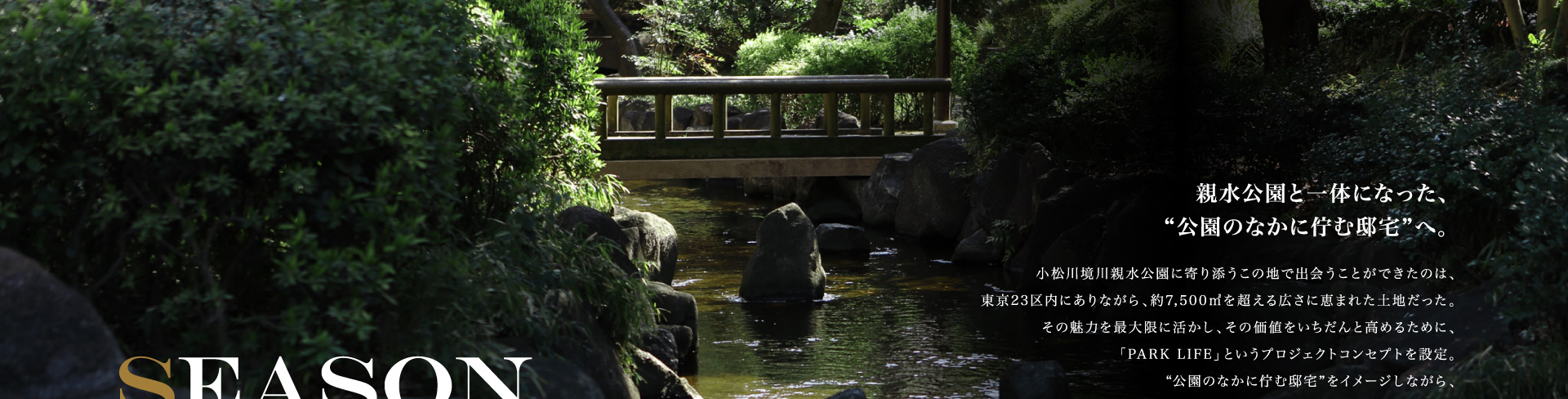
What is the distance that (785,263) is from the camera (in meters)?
10.3

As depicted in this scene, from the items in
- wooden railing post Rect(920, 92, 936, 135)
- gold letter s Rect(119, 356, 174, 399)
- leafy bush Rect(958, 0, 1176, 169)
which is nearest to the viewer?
gold letter s Rect(119, 356, 174, 399)

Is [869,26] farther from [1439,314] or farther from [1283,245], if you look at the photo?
[1439,314]

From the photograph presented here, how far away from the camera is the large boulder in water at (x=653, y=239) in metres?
9.18

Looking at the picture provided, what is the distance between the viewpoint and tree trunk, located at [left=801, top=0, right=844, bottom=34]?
22.7 m

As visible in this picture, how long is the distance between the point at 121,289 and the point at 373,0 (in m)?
1.19

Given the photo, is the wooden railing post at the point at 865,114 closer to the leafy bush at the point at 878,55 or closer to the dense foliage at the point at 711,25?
the leafy bush at the point at 878,55

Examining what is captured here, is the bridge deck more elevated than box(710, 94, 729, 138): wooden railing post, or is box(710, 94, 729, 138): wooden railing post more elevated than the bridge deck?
box(710, 94, 729, 138): wooden railing post

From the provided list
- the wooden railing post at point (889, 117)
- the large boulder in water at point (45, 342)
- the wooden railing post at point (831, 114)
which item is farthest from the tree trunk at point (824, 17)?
the large boulder in water at point (45, 342)

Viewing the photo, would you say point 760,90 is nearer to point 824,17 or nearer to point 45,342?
point 45,342

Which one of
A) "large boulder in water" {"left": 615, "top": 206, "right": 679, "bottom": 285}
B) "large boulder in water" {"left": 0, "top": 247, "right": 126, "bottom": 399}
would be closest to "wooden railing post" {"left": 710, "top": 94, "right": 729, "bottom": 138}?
"large boulder in water" {"left": 615, "top": 206, "right": 679, "bottom": 285}

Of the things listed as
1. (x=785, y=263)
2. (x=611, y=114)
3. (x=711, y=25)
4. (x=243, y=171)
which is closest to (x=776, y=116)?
(x=611, y=114)

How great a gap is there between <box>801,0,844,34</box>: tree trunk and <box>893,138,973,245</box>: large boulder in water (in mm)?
9256

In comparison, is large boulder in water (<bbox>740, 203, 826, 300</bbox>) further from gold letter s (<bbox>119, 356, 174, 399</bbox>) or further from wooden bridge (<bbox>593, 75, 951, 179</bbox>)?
gold letter s (<bbox>119, 356, 174, 399</bbox>)

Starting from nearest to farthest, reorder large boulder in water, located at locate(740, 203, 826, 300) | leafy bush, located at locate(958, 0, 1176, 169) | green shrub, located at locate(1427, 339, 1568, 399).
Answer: green shrub, located at locate(1427, 339, 1568, 399)
large boulder in water, located at locate(740, 203, 826, 300)
leafy bush, located at locate(958, 0, 1176, 169)
